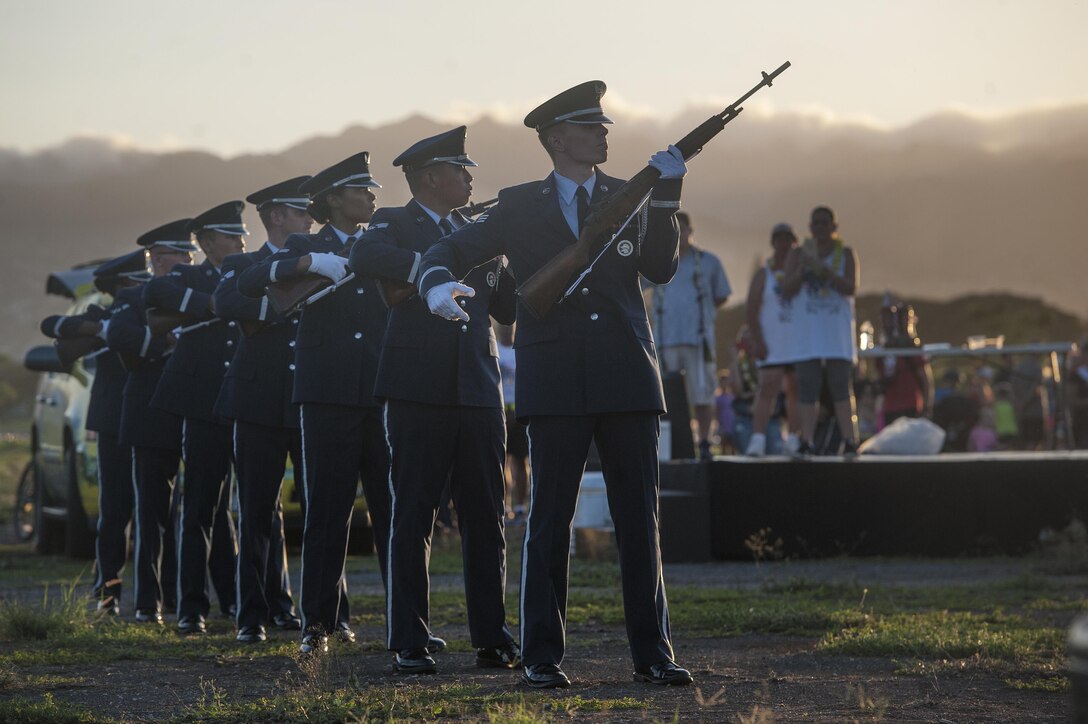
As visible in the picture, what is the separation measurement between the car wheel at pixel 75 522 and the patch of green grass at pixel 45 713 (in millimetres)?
8556

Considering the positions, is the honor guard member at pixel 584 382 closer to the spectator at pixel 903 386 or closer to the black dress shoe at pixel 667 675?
the black dress shoe at pixel 667 675

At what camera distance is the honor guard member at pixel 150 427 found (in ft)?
34.6

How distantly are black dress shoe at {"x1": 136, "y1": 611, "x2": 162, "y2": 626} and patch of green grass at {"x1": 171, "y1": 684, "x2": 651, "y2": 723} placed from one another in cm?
379

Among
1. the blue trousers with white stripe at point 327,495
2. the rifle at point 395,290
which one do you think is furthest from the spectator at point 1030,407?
the rifle at point 395,290

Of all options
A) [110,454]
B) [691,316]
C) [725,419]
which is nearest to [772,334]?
[691,316]

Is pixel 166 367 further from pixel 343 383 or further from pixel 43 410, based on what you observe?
pixel 43 410

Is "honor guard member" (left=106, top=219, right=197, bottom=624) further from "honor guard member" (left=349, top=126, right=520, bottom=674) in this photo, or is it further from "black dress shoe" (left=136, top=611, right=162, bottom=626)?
"honor guard member" (left=349, top=126, right=520, bottom=674)

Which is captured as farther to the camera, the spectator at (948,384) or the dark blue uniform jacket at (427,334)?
the spectator at (948,384)

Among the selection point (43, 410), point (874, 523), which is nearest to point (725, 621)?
point (874, 523)

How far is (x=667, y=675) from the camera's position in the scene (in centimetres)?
664

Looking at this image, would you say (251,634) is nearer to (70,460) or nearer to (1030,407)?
(70,460)

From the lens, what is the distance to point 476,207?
872 centimetres

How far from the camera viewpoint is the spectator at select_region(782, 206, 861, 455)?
13.5 metres

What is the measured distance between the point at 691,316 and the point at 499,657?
7.96 meters
